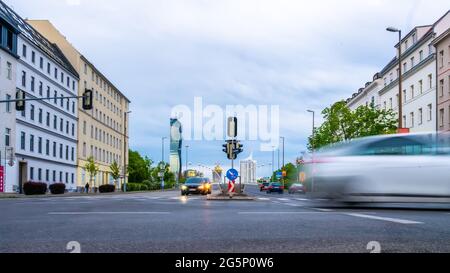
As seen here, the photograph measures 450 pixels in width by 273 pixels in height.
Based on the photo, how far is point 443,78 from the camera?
53.2 metres

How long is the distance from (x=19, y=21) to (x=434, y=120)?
42552mm

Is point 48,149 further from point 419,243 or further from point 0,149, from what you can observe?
point 419,243

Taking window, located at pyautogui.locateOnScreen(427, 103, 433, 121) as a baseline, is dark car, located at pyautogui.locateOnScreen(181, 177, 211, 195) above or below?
below

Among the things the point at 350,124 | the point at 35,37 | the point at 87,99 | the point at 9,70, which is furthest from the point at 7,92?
the point at 350,124

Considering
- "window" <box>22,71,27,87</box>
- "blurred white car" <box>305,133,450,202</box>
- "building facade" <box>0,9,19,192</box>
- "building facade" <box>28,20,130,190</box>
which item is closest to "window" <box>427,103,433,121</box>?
"building facade" <box>28,20,130,190</box>

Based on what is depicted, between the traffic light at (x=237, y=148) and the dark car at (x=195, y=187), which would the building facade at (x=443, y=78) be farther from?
the traffic light at (x=237, y=148)

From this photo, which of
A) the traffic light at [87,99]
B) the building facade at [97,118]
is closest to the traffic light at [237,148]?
the traffic light at [87,99]

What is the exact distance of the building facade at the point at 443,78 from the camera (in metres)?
52.0

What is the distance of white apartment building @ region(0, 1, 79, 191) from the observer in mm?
55188

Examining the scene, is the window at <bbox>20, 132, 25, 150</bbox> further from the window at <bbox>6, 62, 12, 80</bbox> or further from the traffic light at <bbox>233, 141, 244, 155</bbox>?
the traffic light at <bbox>233, 141, 244, 155</bbox>

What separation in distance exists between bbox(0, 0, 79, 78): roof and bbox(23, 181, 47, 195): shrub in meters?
15.6

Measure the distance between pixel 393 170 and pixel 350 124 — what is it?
156 ft

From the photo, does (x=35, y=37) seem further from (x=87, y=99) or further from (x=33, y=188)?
(x=87, y=99)
